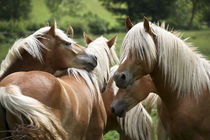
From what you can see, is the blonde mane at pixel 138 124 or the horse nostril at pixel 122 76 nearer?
the horse nostril at pixel 122 76

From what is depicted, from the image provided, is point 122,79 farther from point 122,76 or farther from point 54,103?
point 54,103

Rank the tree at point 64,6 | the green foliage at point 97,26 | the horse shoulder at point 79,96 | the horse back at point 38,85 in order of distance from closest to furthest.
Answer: the horse back at point 38,85 → the horse shoulder at point 79,96 → the green foliage at point 97,26 → the tree at point 64,6

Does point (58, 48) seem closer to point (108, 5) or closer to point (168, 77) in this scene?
point (168, 77)

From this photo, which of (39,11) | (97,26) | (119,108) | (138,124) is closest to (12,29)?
(97,26)

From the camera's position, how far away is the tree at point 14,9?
69.0 feet

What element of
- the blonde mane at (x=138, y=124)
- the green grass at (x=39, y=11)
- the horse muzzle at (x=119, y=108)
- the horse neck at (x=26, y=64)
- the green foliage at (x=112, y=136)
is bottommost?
the green grass at (x=39, y=11)

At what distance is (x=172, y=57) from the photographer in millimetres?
3529

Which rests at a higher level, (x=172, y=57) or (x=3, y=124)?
(x=172, y=57)

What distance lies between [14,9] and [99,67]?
59.8 ft

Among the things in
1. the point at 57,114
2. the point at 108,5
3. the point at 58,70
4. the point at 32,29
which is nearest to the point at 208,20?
the point at 108,5

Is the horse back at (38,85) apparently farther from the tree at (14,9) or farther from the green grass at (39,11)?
the green grass at (39,11)

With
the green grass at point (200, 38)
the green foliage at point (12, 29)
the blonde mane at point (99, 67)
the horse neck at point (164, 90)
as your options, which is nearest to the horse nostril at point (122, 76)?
the horse neck at point (164, 90)

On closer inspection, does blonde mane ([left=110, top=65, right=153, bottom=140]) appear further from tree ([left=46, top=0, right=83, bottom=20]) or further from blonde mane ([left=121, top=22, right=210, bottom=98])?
tree ([left=46, top=0, right=83, bottom=20])

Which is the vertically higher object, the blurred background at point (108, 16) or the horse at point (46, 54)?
the horse at point (46, 54)
